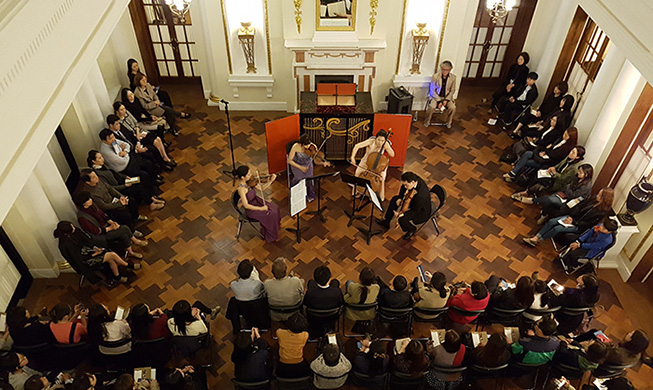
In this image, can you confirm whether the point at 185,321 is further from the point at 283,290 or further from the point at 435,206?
the point at 435,206

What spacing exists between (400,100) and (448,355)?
5329mm

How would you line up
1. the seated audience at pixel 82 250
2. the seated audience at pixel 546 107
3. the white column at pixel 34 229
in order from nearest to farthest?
the white column at pixel 34 229 → the seated audience at pixel 82 250 → the seated audience at pixel 546 107

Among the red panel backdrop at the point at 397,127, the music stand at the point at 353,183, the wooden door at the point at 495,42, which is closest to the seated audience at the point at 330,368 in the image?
the music stand at the point at 353,183

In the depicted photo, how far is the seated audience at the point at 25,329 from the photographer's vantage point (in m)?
4.93

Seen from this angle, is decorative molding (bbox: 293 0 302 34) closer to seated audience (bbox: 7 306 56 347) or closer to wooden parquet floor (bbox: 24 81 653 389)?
wooden parquet floor (bbox: 24 81 653 389)

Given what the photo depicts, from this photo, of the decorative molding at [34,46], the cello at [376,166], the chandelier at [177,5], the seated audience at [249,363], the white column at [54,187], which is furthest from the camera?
the chandelier at [177,5]

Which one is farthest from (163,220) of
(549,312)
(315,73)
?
(549,312)

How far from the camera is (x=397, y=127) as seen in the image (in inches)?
318

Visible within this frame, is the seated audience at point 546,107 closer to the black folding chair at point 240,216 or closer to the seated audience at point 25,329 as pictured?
the black folding chair at point 240,216

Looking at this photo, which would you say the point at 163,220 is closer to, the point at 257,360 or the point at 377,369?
the point at 257,360

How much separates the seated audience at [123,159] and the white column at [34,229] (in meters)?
1.25

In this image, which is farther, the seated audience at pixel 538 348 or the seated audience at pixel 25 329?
the seated audience at pixel 538 348

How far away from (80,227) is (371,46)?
5.72 metres

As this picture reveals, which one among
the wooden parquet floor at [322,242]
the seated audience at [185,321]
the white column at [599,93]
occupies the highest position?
the white column at [599,93]
